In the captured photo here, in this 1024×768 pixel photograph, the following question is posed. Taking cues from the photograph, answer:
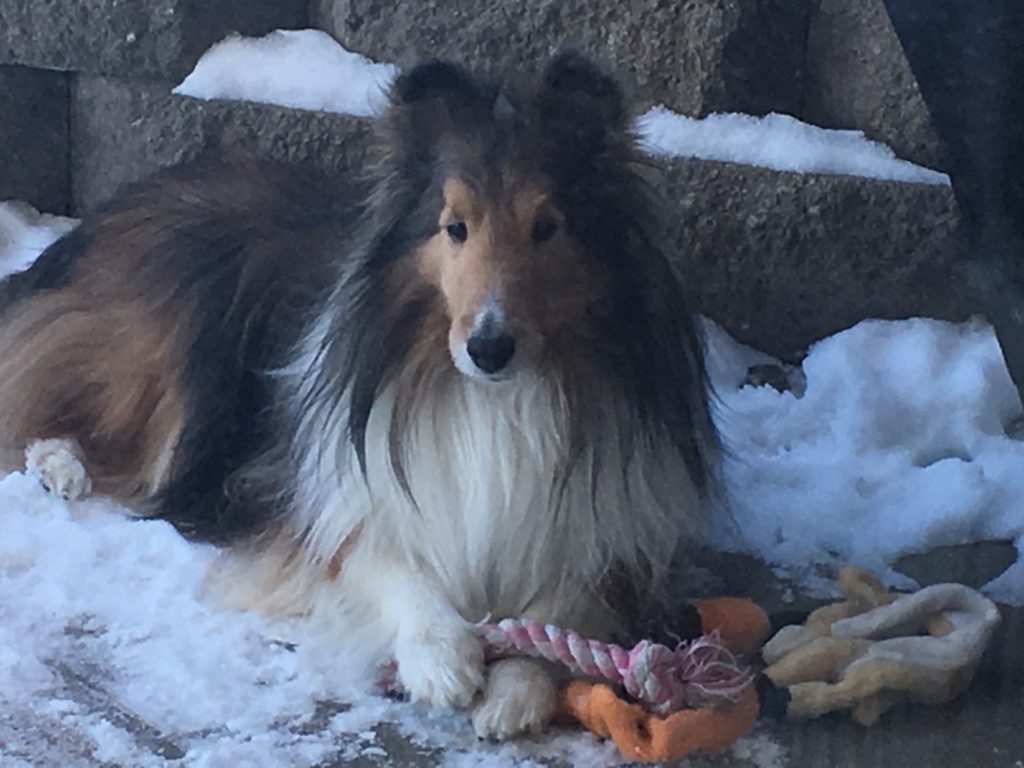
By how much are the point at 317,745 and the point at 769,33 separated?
2.06 meters

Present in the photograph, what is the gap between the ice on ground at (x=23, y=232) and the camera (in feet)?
11.1

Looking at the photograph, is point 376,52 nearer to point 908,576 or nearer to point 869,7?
point 869,7

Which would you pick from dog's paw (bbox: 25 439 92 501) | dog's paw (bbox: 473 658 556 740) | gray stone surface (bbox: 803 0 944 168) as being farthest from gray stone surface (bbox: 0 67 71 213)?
dog's paw (bbox: 473 658 556 740)

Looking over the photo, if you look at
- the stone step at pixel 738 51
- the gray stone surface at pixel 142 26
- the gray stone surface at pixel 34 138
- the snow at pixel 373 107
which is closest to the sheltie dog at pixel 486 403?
the snow at pixel 373 107

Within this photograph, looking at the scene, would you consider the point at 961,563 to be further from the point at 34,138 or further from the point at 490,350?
the point at 34,138

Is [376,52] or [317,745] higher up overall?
[376,52]

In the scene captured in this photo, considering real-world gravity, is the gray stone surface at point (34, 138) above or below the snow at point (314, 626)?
above

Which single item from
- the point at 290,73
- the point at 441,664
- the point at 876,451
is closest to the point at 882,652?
the point at 441,664

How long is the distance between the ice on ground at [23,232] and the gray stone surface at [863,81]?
1.79 m

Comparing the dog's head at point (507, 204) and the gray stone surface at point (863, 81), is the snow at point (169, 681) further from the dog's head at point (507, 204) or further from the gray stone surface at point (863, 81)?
the gray stone surface at point (863, 81)

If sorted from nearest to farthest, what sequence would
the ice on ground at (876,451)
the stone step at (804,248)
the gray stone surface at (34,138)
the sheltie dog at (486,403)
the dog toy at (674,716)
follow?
the dog toy at (674,716), the sheltie dog at (486,403), the ice on ground at (876,451), the stone step at (804,248), the gray stone surface at (34,138)

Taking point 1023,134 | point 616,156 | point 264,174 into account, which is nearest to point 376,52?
point 264,174

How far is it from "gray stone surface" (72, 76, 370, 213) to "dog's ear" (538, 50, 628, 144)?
124 cm

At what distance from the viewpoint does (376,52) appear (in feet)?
11.6
